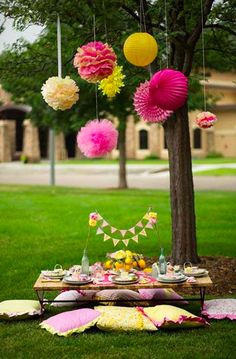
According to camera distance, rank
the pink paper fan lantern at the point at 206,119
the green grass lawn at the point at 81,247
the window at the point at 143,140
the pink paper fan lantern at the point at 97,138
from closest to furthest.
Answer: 1. the green grass lawn at the point at 81,247
2. the pink paper fan lantern at the point at 97,138
3. the pink paper fan lantern at the point at 206,119
4. the window at the point at 143,140

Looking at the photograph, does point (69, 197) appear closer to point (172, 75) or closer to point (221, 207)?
point (221, 207)

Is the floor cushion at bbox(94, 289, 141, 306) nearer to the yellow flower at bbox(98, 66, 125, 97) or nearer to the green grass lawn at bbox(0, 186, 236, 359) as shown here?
the green grass lawn at bbox(0, 186, 236, 359)

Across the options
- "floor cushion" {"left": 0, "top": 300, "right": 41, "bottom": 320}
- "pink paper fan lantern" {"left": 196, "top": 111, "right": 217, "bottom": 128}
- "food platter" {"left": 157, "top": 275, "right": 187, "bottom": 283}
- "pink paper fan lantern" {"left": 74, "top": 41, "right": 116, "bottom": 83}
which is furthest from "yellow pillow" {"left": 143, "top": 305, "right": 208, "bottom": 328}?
"pink paper fan lantern" {"left": 196, "top": 111, "right": 217, "bottom": 128}

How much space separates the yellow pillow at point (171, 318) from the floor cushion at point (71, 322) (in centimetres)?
65

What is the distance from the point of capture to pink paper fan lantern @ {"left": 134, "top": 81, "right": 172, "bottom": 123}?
9.01m

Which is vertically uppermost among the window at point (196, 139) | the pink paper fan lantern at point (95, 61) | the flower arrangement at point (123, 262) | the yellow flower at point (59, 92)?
the pink paper fan lantern at point (95, 61)

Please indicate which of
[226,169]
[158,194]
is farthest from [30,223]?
[226,169]

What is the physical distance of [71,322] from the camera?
7414 mm

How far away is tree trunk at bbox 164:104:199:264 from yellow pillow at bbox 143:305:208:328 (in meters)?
3.00

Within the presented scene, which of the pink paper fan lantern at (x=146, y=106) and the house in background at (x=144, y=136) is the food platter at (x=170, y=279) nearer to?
the pink paper fan lantern at (x=146, y=106)

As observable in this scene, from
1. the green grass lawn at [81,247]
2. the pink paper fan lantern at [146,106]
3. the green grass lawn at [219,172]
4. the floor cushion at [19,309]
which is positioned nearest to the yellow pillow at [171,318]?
the green grass lawn at [81,247]

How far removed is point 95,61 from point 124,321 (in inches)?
126

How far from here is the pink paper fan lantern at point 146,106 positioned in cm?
901

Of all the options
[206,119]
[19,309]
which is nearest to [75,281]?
[19,309]
